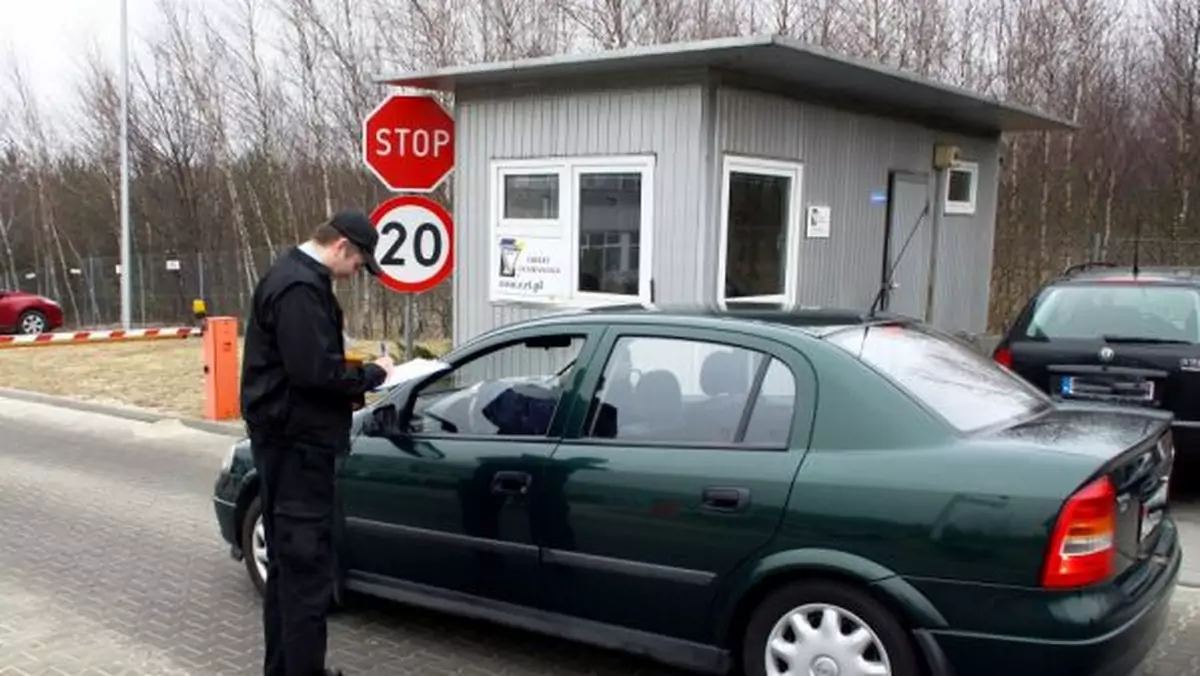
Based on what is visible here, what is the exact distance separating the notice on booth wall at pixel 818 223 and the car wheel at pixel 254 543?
5.72 metres

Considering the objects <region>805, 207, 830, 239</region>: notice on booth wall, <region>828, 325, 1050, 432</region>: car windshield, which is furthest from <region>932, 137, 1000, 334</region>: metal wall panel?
<region>828, 325, 1050, 432</region>: car windshield

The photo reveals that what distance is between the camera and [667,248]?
324 inches

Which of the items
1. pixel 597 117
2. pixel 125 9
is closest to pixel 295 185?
pixel 125 9

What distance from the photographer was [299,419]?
3.58m

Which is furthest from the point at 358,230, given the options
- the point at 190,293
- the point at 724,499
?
the point at 190,293

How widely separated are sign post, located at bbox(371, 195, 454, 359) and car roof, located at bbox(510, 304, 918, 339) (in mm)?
3494

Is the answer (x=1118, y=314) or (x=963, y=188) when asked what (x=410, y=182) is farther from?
(x=963, y=188)

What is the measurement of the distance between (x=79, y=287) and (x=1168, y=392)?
121 feet

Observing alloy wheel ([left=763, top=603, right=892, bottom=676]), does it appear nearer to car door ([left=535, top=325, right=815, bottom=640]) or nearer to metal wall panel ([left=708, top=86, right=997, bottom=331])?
car door ([left=535, top=325, right=815, bottom=640])

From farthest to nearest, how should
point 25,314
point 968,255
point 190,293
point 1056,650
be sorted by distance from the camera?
point 190,293 < point 25,314 < point 968,255 < point 1056,650

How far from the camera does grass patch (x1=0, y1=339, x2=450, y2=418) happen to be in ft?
39.9

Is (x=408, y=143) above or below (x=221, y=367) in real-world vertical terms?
above

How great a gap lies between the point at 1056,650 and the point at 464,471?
2278mm

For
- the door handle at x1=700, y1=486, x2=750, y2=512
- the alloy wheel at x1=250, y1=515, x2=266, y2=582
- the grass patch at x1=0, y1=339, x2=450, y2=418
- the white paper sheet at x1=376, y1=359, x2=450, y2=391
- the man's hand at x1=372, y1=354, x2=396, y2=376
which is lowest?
the grass patch at x1=0, y1=339, x2=450, y2=418
